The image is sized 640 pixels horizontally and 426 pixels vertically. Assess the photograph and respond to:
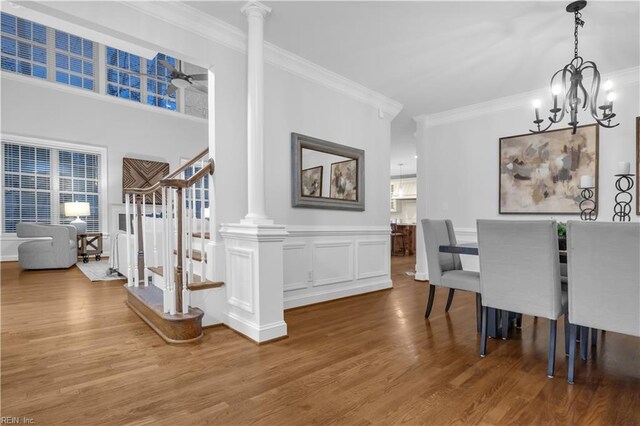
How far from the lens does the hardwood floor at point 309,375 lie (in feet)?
5.15

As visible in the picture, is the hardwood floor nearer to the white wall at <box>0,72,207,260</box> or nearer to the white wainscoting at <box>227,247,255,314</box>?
the white wainscoting at <box>227,247,255,314</box>

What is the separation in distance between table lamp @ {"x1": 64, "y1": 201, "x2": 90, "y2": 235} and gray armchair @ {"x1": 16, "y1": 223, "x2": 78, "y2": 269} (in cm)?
92

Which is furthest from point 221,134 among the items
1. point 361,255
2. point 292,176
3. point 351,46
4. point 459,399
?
point 459,399

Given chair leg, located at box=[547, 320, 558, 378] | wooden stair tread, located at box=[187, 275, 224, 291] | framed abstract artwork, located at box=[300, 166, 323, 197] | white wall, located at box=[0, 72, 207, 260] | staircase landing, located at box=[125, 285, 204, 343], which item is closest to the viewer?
chair leg, located at box=[547, 320, 558, 378]

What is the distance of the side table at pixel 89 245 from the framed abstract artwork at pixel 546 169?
7.25 m

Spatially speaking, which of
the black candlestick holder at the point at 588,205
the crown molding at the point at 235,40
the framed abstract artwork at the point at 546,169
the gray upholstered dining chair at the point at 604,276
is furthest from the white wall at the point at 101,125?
the gray upholstered dining chair at the point at 604,276

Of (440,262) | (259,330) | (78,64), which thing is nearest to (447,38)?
(440,262)

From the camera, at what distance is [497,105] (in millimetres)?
4609

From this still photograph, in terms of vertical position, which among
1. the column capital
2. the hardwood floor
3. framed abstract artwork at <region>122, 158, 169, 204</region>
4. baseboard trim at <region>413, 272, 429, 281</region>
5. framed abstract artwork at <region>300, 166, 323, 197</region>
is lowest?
baseboard trim at <region>413, 272, 429, 281</region>

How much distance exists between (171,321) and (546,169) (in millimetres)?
4493

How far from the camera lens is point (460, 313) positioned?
3.32 m

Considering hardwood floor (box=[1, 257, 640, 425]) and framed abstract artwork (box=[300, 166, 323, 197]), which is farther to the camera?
framed abstract artwork (box=[300, 166, 323, 197])

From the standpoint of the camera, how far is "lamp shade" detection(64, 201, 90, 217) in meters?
6.41

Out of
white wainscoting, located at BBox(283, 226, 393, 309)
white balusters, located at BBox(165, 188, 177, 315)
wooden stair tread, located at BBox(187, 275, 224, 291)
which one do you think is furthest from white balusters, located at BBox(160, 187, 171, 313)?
white wainscoting, located at BBox(283, 226, 393, 309)
